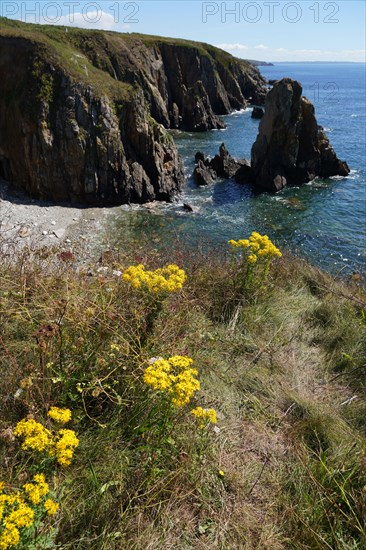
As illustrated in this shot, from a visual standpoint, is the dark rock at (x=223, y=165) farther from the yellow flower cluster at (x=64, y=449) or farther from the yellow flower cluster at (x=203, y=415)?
the yellow flower cluster at (x=64, y=449)

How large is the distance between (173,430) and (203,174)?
25237 millimetres

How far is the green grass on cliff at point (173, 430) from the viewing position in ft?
9.20

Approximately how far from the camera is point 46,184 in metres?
21.5

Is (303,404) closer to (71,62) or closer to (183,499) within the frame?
(183,499)

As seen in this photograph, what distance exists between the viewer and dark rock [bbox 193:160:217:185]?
1055 inches

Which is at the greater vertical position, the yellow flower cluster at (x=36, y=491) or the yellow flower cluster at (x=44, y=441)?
the yellow flower cluster at (x=44, y=441)

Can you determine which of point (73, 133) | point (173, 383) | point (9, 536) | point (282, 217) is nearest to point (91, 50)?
point (73, 133)

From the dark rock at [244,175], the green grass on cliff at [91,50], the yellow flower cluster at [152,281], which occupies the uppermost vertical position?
the green grass on cliff at [91,50]

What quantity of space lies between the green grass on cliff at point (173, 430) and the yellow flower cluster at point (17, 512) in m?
0.19

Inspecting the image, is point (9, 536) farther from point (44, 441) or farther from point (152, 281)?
point (152, 281)

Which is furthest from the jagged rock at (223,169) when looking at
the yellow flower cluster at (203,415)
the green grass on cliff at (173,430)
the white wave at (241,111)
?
the white wave at (241,111)

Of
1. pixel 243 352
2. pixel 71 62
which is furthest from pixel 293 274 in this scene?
pixel 71 62

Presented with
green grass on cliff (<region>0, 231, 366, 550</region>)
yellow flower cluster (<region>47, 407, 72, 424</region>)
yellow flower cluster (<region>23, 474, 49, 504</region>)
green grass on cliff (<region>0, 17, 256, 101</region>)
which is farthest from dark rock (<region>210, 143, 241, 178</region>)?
yellow flower cluster (<region>23, 474, 49, 504</region>)

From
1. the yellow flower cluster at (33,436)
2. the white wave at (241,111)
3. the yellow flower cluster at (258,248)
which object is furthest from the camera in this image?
the white wave at (241,111)
